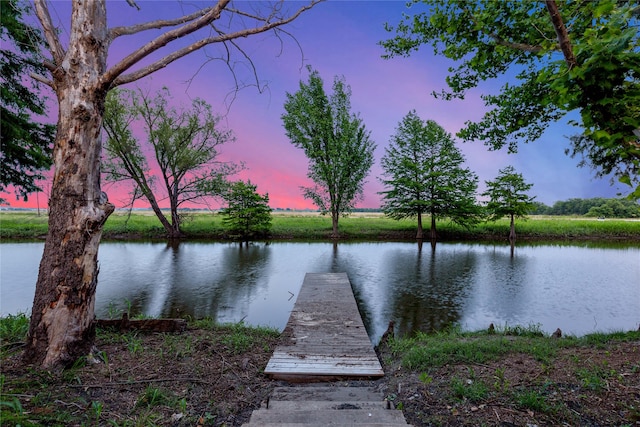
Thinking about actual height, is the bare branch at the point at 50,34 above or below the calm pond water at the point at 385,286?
above

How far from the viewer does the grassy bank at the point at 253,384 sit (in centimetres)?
282

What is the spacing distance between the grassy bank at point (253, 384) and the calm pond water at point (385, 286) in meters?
2.38

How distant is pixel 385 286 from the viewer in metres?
12.0

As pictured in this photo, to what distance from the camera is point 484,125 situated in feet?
23.4

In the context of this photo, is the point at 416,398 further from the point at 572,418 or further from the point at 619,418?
the point at 619,418

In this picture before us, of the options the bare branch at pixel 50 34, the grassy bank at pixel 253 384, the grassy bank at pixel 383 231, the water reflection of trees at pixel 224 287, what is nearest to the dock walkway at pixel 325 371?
the grassy bank at pixel 253 384

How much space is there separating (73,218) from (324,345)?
426cm

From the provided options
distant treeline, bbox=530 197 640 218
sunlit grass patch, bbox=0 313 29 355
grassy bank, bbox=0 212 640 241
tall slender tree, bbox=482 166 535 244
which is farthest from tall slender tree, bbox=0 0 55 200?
distant treeline, bbox=530 197 640 218

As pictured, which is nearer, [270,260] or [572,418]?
[572,418]

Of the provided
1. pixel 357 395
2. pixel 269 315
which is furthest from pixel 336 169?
pixel 357 395

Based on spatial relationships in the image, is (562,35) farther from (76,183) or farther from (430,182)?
(430,182)

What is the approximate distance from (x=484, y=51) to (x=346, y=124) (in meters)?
24.2

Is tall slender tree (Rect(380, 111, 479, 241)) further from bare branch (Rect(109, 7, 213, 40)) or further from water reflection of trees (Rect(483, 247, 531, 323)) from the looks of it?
bare branch (Rect(109, 7, 213, 40))

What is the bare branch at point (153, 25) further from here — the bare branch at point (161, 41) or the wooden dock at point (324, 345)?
the wooden dock at point (324, 345)
